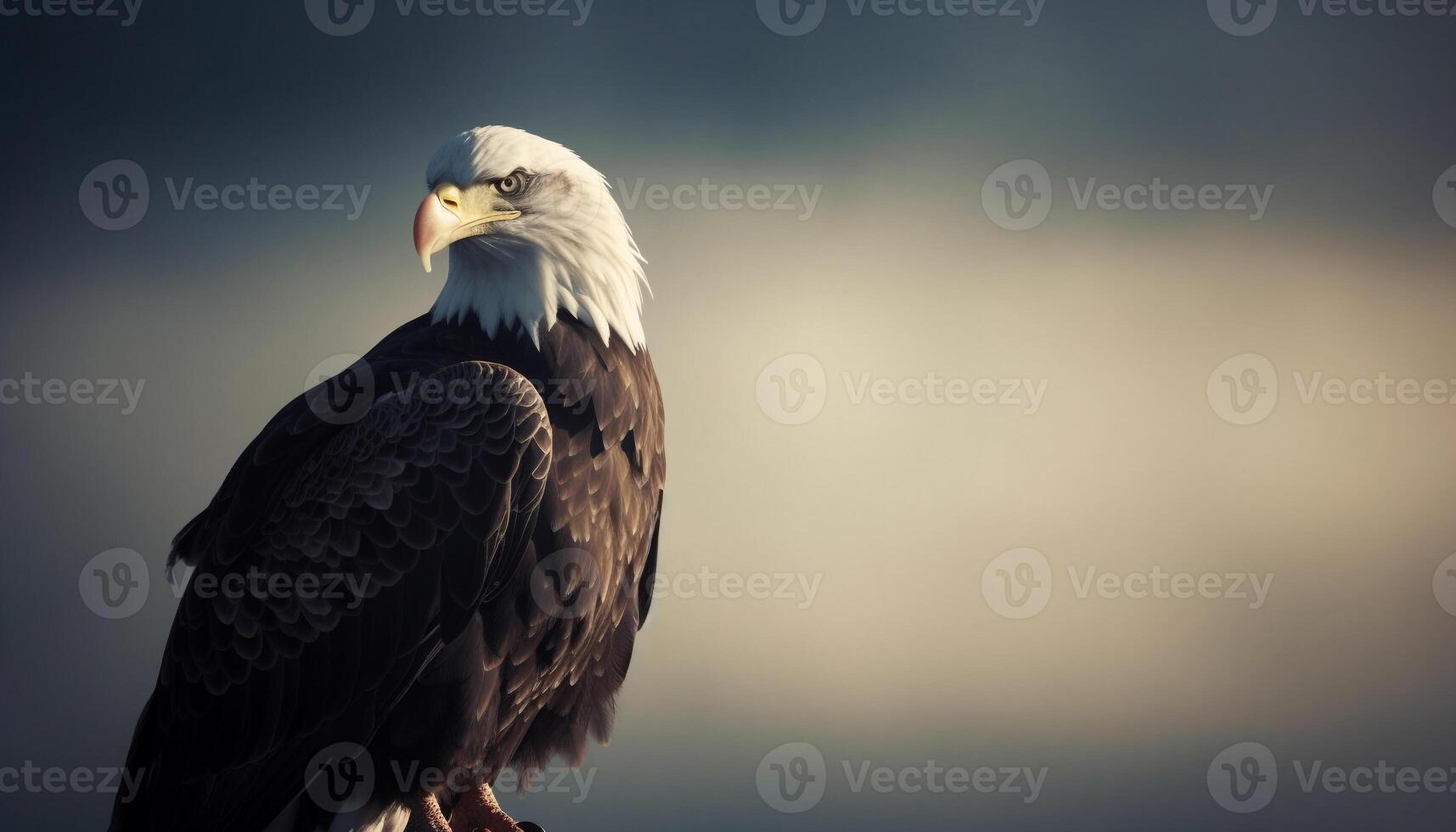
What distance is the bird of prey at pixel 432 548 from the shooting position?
5.75 ft

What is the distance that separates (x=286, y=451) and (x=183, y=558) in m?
0.35

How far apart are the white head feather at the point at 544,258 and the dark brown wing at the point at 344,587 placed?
0.65ft

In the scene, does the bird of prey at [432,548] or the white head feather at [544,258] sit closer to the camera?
the bird of prey at [432,548]

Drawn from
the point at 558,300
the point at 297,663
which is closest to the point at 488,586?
the point at 297,663

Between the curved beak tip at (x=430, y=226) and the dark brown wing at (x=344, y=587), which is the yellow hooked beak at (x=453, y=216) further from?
the dark brown wing at (x=344, y=587)

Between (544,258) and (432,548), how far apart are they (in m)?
0.56

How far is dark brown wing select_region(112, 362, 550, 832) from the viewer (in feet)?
5.71

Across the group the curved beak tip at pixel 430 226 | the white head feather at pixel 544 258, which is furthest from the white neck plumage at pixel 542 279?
the curved beak tip at pixel 430 226

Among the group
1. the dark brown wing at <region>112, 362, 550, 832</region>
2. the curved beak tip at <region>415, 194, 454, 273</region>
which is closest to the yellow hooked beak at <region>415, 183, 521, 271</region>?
the curved beak tip at <region>415, 194, 454, 273</region>

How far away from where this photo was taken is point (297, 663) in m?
1.81

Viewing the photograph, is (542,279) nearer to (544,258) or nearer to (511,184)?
(544,258)

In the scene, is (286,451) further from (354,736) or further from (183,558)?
(354,736)

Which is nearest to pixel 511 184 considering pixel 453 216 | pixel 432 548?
pixel 453 216

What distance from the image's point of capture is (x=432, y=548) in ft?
5.72
